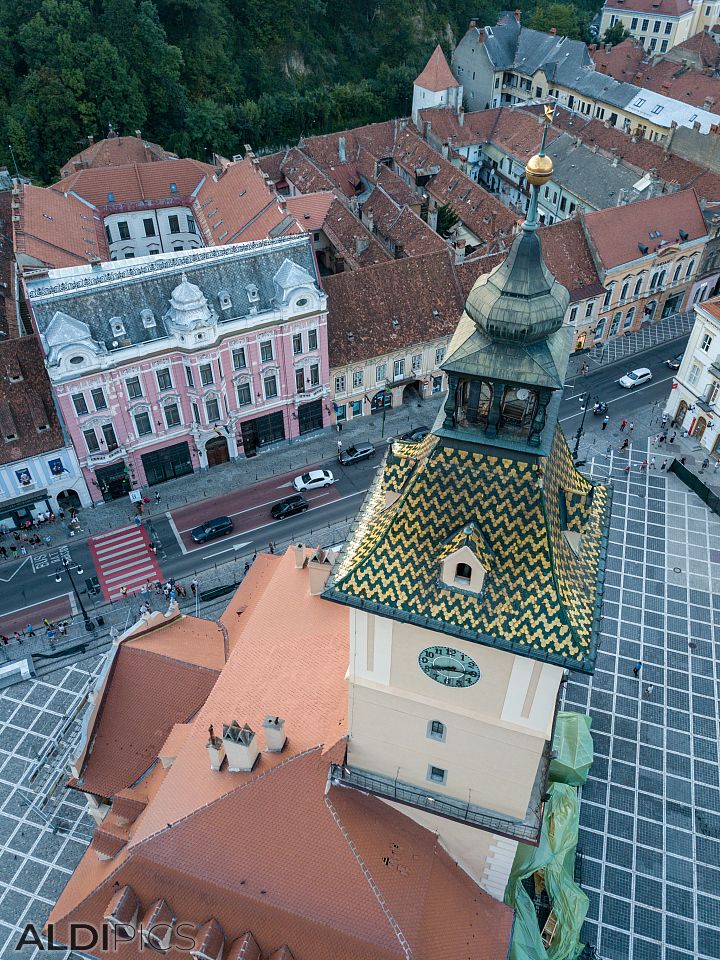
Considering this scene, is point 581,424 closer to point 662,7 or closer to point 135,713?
point 135,713

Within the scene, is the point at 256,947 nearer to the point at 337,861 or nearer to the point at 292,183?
the point at 337,861

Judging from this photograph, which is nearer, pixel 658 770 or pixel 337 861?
pixel 337 861

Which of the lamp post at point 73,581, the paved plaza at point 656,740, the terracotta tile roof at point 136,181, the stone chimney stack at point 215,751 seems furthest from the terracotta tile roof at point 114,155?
the stone chimney stack at point 215,751

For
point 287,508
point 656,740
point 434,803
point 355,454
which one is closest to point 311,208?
point 355,454

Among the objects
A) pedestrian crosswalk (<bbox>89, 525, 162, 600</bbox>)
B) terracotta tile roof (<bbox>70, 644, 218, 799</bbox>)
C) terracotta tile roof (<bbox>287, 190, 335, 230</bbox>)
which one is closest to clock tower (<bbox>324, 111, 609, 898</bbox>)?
terracotta tile roof (<bbox>70, 644, 218, 799</bbox>)

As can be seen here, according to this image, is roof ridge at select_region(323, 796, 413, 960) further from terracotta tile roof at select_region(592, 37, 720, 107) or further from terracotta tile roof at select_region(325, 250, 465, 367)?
terracotta tile roof at select_region(592, 37, 720, 107)

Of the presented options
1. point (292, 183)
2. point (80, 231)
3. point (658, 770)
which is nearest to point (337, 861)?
point (658, 770)

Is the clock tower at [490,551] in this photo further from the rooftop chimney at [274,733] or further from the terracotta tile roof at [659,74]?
the terracotta tile roof at [659,74]
